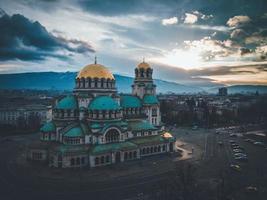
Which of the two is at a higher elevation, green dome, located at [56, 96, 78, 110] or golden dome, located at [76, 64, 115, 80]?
golden dome, located at [76, 64, 115, 80]

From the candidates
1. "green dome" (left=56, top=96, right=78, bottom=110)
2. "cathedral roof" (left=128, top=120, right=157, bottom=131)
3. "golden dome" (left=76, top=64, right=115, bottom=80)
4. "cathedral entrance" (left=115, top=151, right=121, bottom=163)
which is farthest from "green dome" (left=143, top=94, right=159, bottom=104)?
"green dome" (left=56, top=96, right=78, bottom=110)

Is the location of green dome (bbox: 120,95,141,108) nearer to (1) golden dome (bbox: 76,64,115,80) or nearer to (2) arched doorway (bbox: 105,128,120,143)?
(1) golden dome (bbox: 76,64,115,80)

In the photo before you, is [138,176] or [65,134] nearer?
[138,176]

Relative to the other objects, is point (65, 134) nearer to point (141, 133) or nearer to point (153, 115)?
point (141, 133)

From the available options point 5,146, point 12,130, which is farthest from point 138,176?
point 12,130

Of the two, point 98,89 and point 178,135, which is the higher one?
point 98,89

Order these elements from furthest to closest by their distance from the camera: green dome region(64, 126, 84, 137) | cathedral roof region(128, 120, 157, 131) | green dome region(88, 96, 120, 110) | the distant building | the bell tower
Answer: the distant building, the bell tower, cathedral roof region(128, 120, 157, 131), green dome region(88, 96, 120, 110), green dome region(64, 126, 84, 137)

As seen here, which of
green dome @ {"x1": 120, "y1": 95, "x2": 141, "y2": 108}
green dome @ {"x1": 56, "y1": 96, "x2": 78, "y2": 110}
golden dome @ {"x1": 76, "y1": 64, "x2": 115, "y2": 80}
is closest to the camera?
green dome @ {"x1": 56, "y1": 96, "x2": 78, "y2": 110}
